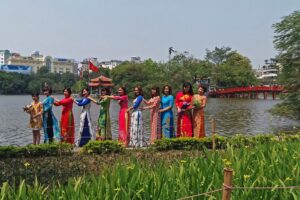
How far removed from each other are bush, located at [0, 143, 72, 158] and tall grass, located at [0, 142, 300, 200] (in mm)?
4301

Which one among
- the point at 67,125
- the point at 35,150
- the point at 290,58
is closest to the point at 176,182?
the point at 35,150

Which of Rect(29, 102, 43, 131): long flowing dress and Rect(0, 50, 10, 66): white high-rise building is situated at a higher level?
Rect(0, 50, 10, 66): white high-rise building

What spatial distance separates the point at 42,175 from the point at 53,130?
142 inches

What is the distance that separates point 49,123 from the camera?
9.67 metres

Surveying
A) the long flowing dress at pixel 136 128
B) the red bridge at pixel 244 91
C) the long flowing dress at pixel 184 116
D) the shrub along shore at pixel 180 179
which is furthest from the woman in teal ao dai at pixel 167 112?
the red bridge at pixel 244 91

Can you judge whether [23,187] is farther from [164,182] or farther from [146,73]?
[146,73]

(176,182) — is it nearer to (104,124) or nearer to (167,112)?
(167,112)

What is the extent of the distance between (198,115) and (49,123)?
3298 millimetres

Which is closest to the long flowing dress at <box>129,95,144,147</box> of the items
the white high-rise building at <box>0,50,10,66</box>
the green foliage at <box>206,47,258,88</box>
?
the green foliage at <box>206,47,258,88</box>

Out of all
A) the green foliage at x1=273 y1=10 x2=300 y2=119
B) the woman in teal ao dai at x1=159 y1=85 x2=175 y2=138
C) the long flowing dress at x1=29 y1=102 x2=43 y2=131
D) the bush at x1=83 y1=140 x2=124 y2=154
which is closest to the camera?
the bush at x1=83 y1=140 x2=124 y2=154

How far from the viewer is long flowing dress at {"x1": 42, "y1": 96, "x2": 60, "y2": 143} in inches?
374

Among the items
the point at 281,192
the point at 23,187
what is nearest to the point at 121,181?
the point at 23,187

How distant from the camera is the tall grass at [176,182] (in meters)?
3.13

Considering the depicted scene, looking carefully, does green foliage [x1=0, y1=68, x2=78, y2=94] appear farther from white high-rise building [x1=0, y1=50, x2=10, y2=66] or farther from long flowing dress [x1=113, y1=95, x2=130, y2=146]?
white high-rise building [x1=0, y1=50, x2=10, y2=66]
